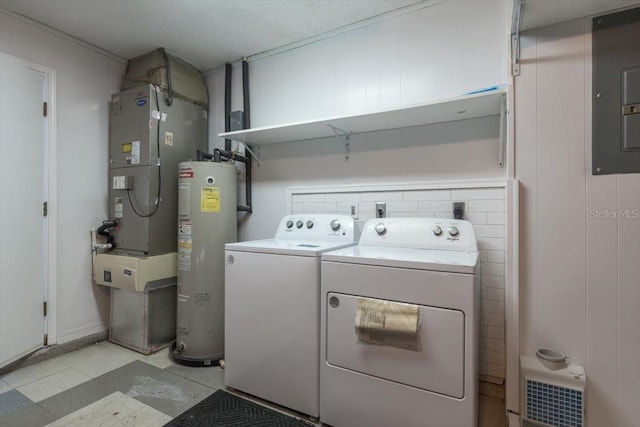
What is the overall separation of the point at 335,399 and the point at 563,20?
2.17 m

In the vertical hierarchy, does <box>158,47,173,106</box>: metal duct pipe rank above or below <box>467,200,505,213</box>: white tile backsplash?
above

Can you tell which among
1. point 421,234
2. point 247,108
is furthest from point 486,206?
point 247,108

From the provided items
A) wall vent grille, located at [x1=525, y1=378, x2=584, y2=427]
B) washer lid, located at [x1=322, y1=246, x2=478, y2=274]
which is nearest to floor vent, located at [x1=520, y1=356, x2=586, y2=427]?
wall vent grille, located at [x1=525, y1=378, x2=584, y2=427]

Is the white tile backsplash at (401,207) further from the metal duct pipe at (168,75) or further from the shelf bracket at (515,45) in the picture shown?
the metal duct pipe at (168,75)

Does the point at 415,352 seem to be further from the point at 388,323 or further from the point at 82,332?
the point at 82,332

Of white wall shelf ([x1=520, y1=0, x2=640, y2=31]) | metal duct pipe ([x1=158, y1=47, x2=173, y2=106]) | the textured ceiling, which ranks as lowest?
white wall shelf ([x1=520, y1=0, x2=640, y2=31])

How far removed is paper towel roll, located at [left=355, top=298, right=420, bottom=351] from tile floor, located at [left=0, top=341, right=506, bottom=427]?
2.56 feet

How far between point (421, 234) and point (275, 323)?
99 cm

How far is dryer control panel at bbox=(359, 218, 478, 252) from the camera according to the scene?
5.79ft

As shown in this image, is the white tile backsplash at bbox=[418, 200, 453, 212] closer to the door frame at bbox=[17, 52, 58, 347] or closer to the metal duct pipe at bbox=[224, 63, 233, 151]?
the metal duct pipe at bbox=[224, 63, 233, 151]

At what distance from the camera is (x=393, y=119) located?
201cm

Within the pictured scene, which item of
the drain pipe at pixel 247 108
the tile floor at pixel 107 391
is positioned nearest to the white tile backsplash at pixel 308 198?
the drain pipe at pixel 247 108

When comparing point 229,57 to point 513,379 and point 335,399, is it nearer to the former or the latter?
point 335,399

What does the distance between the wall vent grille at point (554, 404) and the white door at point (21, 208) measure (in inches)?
124
